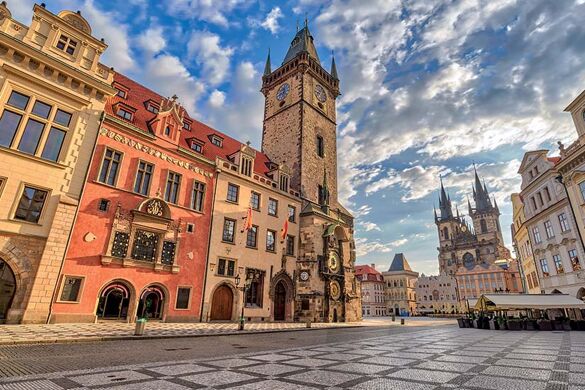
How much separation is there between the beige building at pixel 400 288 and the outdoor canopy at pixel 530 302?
250 feet

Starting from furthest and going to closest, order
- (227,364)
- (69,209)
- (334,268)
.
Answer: (334,268)
(69,209)
(227,364)

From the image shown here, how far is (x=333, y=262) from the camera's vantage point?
Answer: 30.6 metres

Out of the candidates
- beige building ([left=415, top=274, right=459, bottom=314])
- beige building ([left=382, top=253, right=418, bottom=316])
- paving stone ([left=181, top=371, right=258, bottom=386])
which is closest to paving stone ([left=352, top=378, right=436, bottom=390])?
paving stone ([left=181, top=371, right=258, bottom=386])

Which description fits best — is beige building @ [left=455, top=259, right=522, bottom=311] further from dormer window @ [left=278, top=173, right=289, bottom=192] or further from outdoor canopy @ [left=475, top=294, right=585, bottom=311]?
dormer window @ [left=278, top=173, right=289, bottom=192]

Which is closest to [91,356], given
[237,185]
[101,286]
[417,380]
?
[417,380]

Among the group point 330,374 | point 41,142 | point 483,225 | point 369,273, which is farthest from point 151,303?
point 483,225

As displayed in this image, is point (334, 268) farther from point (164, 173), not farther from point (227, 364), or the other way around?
point (227, 364)

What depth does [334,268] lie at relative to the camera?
30531 millimetres

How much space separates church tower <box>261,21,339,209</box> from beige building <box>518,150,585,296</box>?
21.1 metres

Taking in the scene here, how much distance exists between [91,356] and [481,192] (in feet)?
458

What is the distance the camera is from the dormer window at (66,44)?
17.7 m

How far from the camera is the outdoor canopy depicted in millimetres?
21469

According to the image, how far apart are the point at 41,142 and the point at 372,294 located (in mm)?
93941

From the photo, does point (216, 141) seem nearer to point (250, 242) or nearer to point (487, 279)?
point (250, 242)
